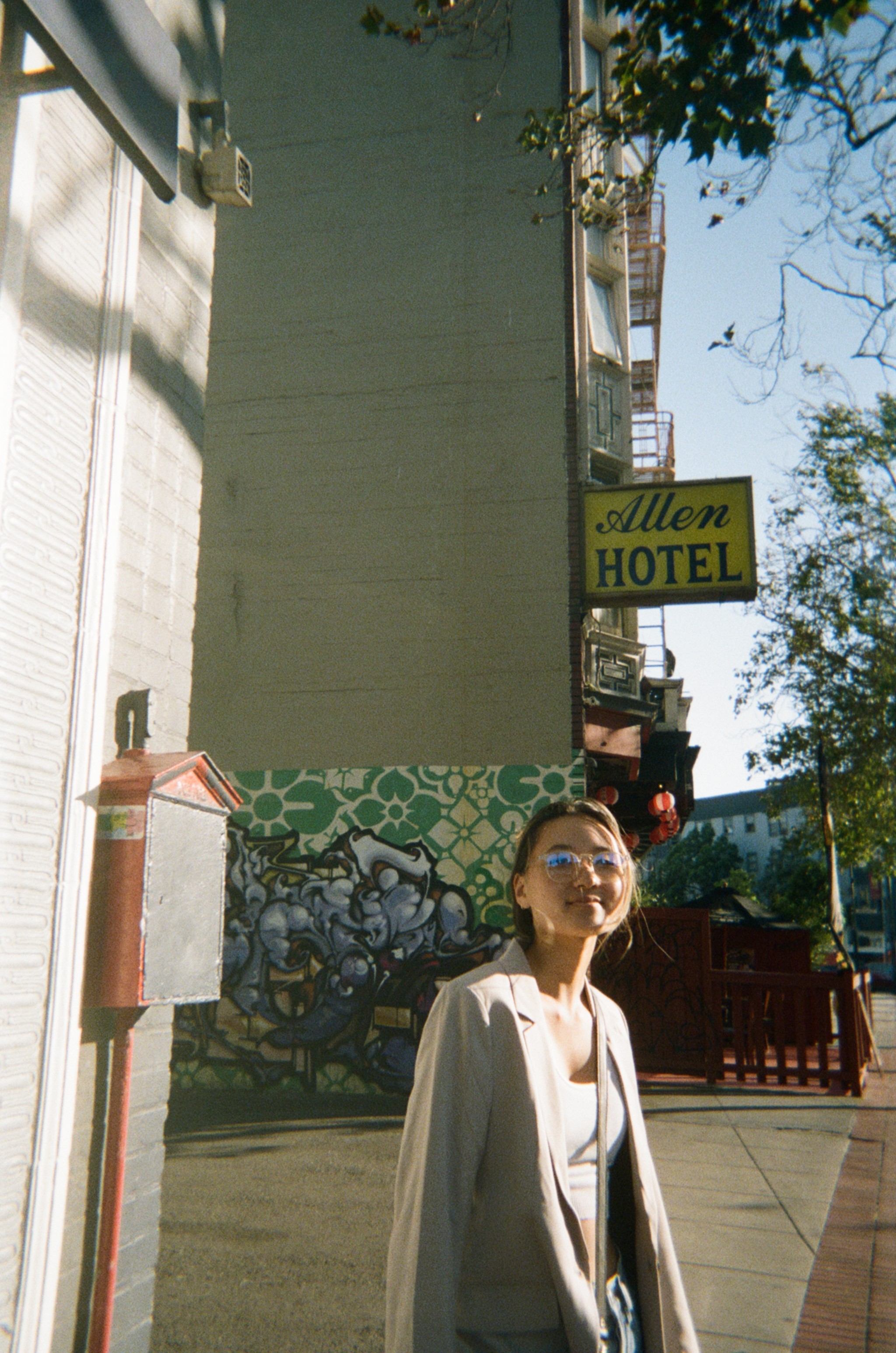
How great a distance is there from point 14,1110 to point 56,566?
153 centimetres

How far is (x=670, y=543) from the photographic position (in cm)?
1098

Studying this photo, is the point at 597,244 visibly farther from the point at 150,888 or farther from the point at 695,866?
the point at 695,866

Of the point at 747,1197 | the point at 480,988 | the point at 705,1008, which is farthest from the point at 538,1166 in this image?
the point at 705,1008

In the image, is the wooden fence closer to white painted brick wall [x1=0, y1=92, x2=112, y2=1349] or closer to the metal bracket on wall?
the metal bracket on wall

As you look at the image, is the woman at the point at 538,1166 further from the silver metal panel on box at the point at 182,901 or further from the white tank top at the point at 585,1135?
the silver metal panel on box at the point at 182,901

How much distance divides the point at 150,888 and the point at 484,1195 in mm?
1623

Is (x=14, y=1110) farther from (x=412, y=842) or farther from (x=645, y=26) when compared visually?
(x=412, y=842)

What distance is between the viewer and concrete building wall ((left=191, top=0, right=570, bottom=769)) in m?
11.5

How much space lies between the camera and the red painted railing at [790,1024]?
1138 centimetres

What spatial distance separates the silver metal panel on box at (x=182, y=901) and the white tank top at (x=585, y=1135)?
1.52 m

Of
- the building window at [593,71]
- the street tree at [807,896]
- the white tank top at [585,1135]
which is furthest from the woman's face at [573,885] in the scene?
the street tree at [807,896]

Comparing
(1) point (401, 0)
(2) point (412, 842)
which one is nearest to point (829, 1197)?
(2) point (412, 842)

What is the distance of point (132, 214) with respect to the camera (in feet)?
12.3

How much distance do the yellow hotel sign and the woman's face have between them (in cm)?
852
